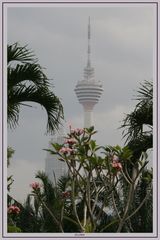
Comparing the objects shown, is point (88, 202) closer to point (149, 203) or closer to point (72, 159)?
point (72, 159)

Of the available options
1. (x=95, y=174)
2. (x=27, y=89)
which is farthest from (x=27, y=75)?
(x=95, y=174)

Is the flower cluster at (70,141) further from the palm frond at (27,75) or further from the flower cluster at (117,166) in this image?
the palm frond at (27,75)

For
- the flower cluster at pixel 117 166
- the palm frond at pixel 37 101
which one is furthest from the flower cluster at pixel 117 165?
the palm frond at pixel 37 101

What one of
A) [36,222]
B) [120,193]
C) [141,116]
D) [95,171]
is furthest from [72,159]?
[36,222]

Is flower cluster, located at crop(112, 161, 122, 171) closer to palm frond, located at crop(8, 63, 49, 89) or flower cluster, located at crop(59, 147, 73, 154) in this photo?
flower cluster, located at crop(59, 147, 73, 154)

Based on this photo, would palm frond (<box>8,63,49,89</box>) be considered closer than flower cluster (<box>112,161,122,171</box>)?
Yes

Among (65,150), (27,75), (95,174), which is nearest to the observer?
(27,75)

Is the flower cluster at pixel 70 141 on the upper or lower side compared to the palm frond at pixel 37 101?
lower

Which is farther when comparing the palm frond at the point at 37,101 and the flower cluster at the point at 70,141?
the flower cluster at the point at 70,141

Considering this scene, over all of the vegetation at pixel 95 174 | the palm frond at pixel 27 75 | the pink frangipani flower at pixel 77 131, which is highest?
the palm frond at pixel 27 75

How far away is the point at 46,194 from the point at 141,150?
4.10 meters

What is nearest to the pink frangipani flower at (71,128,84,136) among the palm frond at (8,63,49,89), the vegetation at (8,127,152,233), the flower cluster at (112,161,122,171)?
the vegetation at (8,127,152,233)

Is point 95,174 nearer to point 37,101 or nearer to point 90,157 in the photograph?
point 90,157

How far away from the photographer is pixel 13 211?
600 centimetres
